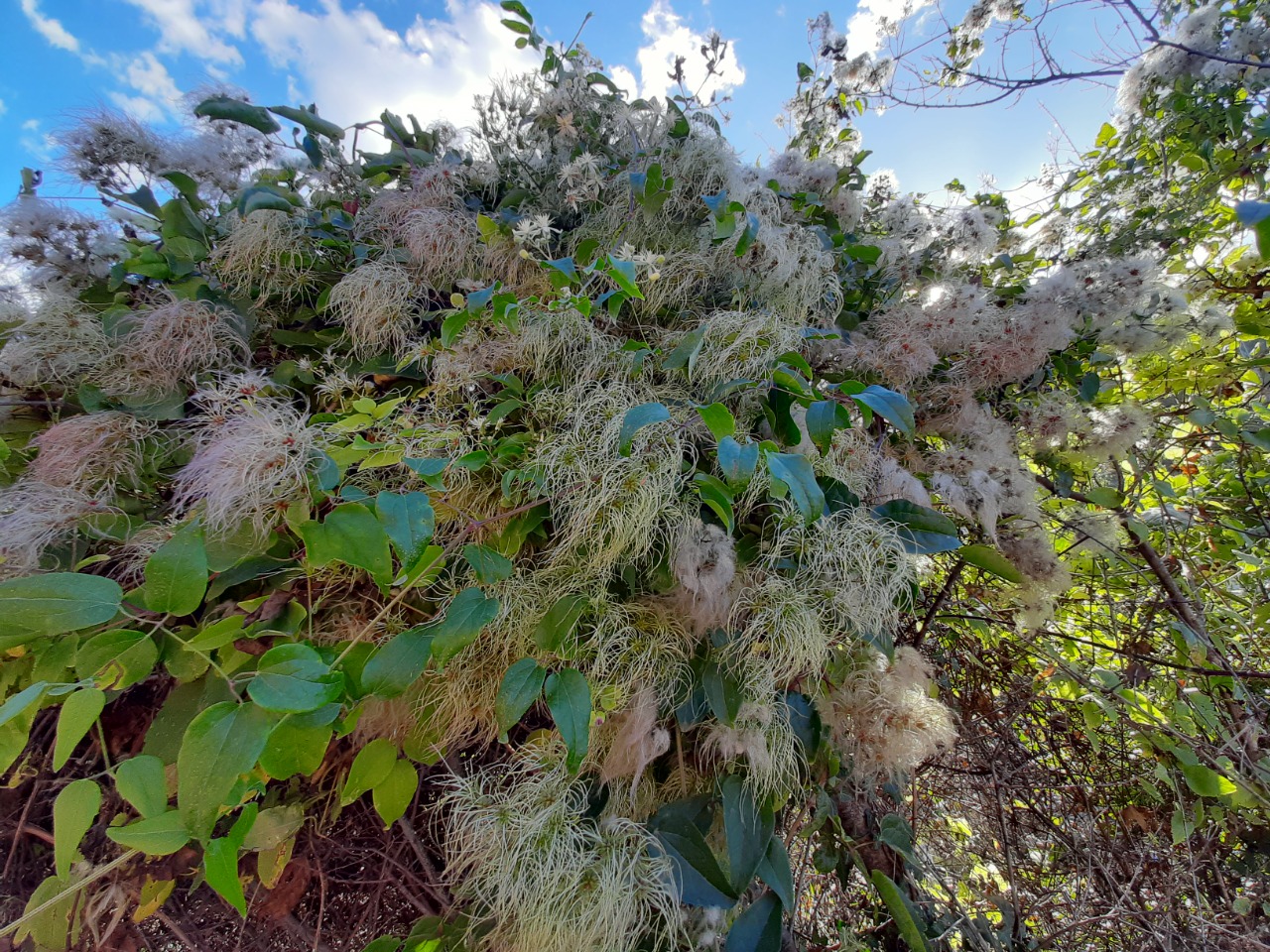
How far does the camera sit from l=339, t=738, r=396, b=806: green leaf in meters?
0.55

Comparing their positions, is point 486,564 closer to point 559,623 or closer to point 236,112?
point 559,623

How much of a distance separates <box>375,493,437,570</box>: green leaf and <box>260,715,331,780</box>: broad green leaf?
0.48 feet

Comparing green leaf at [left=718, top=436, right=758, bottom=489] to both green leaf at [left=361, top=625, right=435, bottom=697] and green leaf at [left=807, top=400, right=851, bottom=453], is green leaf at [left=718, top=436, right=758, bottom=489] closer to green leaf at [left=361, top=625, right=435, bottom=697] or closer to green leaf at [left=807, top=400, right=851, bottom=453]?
green leaf at [left=807, top=400, right=851, bottom=453]

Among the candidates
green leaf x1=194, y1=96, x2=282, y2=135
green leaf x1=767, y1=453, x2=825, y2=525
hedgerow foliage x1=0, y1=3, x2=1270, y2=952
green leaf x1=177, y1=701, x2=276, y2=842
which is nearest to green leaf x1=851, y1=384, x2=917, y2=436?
hedgerow foliage x1=0, y1=3, x2=1270, y2=952

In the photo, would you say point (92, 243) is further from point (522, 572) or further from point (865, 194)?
point (865, 194)

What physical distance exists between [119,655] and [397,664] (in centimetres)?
22

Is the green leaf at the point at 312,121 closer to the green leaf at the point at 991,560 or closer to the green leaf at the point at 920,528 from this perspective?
the green leaf at the point at 920,528

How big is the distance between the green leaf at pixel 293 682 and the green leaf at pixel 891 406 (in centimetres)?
55

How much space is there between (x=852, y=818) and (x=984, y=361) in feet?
2.56

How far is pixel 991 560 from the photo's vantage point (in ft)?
2.40

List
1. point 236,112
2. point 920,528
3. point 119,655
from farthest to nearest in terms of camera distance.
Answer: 1. point 236,112
2. point 920,528
3. point 119,655

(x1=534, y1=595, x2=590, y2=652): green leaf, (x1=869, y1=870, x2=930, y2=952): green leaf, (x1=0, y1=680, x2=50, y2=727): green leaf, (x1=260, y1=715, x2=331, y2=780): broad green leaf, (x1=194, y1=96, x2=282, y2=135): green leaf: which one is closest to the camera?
(x1=0, y1=680, x2=50, y2=727): green leaf

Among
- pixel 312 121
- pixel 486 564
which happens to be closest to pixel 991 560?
pixel 486 564

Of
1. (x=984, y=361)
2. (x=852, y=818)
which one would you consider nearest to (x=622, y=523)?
(x=852, y=818)
